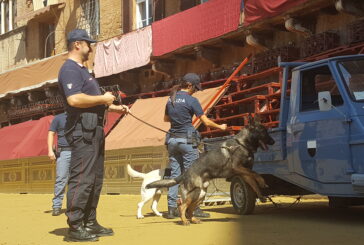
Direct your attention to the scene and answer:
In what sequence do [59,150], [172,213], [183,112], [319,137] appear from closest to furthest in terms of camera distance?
[319,137]
[183,112]
[172,213]
[59,150]

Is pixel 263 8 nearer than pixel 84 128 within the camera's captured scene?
No

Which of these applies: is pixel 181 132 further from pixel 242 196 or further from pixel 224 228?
pixel 224 228

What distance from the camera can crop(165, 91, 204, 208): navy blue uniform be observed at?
26.9ft

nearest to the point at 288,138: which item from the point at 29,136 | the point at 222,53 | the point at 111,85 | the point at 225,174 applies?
the point at 225,174

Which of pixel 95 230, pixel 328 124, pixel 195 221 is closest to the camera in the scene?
pixel 95 230

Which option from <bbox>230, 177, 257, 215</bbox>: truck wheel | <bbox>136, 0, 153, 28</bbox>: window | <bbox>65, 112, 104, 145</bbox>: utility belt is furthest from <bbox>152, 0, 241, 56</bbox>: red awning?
<bbox>65, 112, 104, 145</bbox>: utility belt

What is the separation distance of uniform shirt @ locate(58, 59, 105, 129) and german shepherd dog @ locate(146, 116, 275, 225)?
167 cm

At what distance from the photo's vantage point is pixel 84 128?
6293mm

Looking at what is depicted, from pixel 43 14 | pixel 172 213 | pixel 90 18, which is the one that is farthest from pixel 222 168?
pixel 43 14

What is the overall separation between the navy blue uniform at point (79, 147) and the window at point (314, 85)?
2.87 meters

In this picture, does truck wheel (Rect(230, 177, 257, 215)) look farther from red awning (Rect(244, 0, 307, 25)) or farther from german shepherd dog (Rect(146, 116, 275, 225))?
red awning (Rect(244, 0, 307, 25))

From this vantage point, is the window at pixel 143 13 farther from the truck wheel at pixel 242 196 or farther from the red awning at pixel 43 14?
the truck wheel at pixel 242 196

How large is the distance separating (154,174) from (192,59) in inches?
408

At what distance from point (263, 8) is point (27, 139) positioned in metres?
11.5
